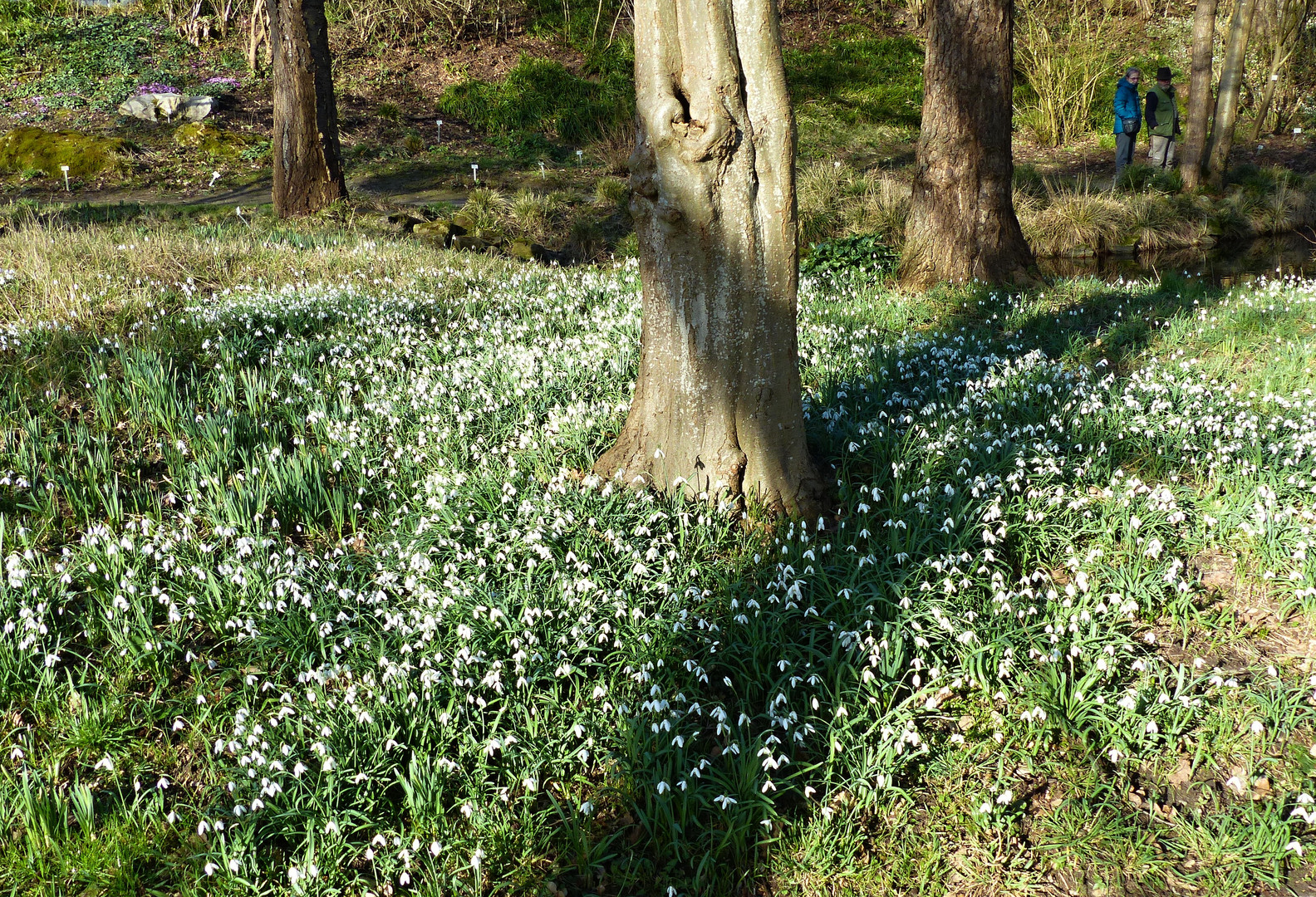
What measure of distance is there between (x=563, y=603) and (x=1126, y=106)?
50.0 ft

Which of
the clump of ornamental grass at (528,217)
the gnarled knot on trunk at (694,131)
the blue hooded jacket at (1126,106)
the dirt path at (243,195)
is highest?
the blue hooded jacket at (1126,106)

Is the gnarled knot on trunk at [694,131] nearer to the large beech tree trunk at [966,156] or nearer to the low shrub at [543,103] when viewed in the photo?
the large beech tree trunk at [966,156]

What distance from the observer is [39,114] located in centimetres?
1883

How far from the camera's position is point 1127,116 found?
1470 cm

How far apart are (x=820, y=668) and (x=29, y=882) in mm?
2666

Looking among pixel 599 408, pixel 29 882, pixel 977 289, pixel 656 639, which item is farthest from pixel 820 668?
pixel 977 289

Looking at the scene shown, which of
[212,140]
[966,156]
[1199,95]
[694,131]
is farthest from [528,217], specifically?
[1199,95]

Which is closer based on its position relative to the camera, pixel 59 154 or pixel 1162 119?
pixel 1162 119

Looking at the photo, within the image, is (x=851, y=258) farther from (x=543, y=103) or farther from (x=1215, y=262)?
(x=543, y=103)

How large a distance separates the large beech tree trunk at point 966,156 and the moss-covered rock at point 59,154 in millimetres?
13549

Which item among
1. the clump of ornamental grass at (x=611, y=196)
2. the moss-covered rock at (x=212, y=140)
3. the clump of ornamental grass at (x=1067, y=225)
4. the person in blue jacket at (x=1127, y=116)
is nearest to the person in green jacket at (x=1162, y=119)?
the person in blue jacket at (x=1127, y=116)

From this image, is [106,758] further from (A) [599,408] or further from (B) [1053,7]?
(B) [1053,7]

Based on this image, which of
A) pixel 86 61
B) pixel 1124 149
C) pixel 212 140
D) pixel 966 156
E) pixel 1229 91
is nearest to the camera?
pixel 966 156

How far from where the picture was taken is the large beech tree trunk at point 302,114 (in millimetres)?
10797
